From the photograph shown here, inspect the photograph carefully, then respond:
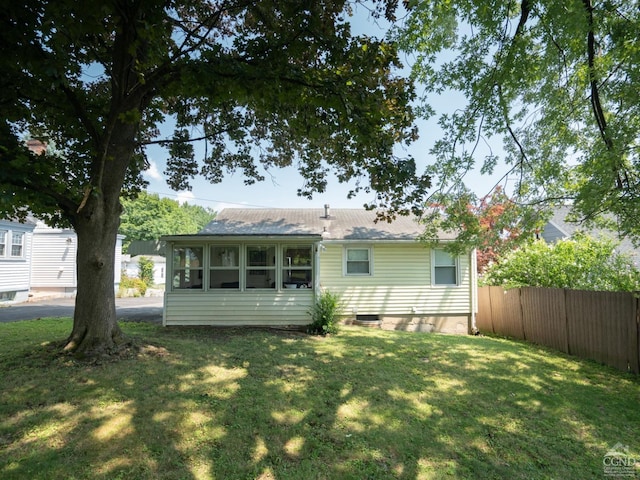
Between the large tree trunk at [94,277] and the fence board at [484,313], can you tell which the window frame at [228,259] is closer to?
the large tree trunk at [94,277]

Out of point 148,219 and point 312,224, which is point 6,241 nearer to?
point 312,224

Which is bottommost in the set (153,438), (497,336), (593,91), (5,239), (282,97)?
(497,336)

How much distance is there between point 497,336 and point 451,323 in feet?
4.73

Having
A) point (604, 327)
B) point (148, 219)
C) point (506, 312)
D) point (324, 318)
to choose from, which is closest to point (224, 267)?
point (324, 318)

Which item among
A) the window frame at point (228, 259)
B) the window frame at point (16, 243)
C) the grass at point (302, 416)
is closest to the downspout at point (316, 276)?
the window frame at point (228, 259)

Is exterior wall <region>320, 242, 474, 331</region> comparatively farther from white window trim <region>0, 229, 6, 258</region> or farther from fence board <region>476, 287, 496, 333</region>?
white window trim <region>0, 229, 6, 258</region>

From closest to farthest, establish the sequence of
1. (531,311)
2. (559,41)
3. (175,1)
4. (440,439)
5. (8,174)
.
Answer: (440,439), (8,174), (175,1), (559,41), (531,311)

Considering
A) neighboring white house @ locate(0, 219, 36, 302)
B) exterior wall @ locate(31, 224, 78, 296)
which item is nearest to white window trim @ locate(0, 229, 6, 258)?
neighboring white house @ locate(0, 219, 36, 302)

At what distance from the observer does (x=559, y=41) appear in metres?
6.21

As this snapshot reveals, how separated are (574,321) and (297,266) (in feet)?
23.3

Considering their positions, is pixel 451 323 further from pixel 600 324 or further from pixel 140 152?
pixel 140 152

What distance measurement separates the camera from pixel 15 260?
53.2ft

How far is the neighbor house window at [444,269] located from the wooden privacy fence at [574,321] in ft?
4.54

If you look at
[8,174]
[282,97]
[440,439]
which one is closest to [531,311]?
[440,439]
